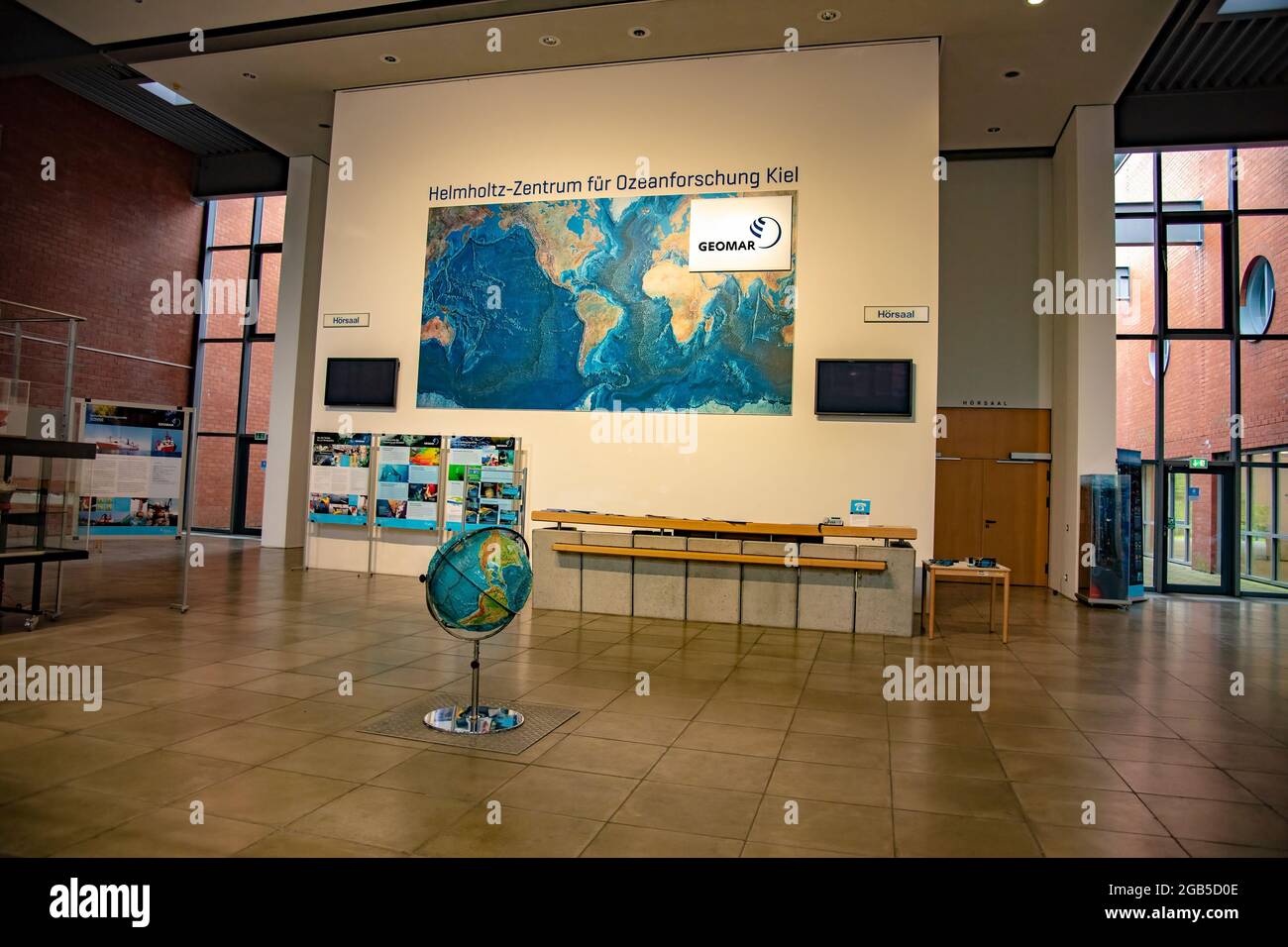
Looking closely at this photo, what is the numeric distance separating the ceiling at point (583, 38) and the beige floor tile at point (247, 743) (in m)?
8.64

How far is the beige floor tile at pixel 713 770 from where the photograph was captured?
370cm

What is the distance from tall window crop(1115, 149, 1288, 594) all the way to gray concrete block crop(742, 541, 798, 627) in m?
7.66

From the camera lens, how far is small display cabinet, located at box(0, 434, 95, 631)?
6.50m

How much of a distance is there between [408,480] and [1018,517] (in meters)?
9.66

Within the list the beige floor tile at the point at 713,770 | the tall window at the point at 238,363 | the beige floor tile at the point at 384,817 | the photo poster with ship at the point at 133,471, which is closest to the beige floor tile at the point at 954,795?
the beige floor tile at the point at 713,770

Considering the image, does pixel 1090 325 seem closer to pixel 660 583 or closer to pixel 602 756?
pixel 660 583

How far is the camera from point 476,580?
429 centimetres

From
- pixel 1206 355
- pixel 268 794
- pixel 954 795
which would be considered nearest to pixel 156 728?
pixel 268 794

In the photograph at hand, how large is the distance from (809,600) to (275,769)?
5682mm

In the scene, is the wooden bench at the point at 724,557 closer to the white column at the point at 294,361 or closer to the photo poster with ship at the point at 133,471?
the photo poster with ship at the point at 133,471

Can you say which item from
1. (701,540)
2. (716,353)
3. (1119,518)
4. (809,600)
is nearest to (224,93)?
(716,353)

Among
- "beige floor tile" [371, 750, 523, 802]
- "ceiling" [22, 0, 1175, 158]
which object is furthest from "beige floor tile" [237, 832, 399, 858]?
"ceiling" [22, 0, 1175, 158]
